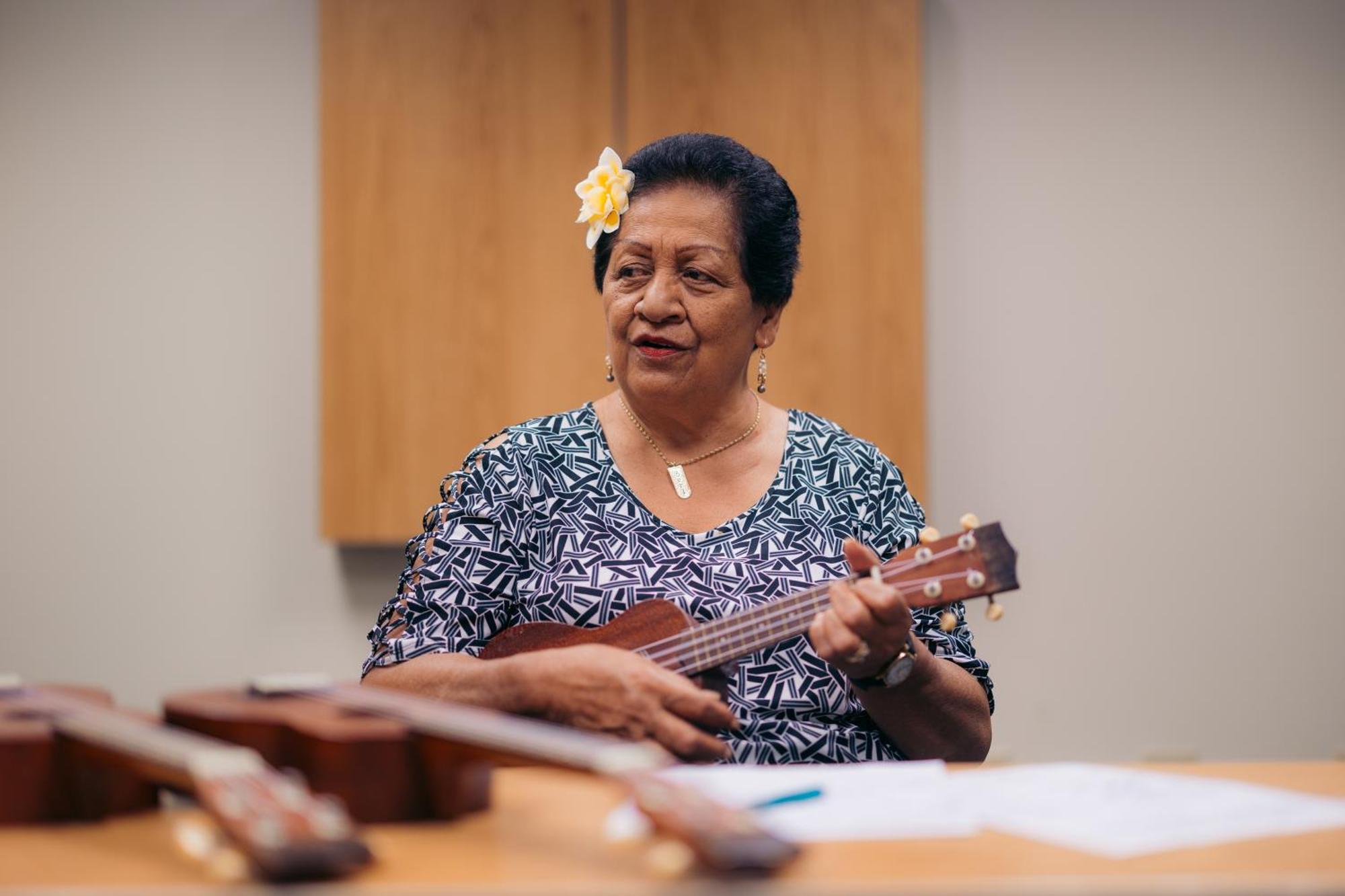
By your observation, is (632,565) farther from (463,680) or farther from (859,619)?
(859,619)

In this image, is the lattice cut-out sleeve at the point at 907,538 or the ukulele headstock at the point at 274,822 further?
the lattice cut-out sleeve at the point at 907,538

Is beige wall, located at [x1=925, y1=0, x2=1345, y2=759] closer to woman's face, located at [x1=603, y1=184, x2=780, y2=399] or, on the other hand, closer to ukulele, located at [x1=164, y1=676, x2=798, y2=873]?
woman's face, located at [x1=603, y1=184, x2=780, y2=399]

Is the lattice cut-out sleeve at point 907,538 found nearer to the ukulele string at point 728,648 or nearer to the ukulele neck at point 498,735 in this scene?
the ukulele string at point 728,648

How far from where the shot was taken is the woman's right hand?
152 cm

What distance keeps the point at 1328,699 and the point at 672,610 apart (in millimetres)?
2475

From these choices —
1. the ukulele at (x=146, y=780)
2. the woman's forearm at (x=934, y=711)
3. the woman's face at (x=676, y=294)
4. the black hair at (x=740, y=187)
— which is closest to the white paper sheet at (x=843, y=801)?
the ukulele at (x=146, y=780)

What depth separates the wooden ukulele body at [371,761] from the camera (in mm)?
1069

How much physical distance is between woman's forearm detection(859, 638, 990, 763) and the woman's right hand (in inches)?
12.0

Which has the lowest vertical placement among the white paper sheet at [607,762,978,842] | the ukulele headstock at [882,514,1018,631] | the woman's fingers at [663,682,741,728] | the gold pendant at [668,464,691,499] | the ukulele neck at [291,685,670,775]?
the white paper sheet at [607,762,978,842]

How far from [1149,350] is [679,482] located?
1902 millimetres

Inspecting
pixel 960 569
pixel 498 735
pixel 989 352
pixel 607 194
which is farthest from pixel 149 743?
pixel 989 352

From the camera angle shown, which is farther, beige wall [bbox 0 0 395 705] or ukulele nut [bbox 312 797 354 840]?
beige wall [bbox 0 0 395 705]

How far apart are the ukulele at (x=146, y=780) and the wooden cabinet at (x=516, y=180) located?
81.2 inches

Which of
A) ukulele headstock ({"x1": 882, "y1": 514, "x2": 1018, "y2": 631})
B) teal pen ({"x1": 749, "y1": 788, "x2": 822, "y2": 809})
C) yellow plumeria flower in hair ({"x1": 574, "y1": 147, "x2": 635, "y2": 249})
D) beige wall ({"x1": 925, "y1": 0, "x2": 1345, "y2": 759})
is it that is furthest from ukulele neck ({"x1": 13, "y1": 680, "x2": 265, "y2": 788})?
beige wall ({"x1": 925, "y1": 0, "x2": 1345, "y2": 759})
